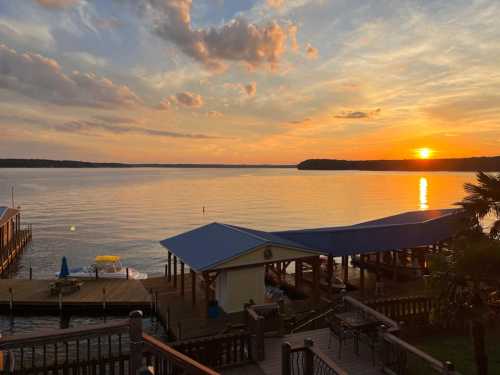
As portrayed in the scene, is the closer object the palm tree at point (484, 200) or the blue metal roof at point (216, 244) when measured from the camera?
the palm tree at point (484, 200)

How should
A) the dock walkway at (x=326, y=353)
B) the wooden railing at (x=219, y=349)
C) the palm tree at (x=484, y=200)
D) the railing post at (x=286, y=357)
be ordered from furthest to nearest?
1. the palm tree at (x=484, y=200)
2. the dock walkway at (x=326, y=353)
3. the wooden railing at (x=219, y=349)
4. the railing post at (x=286, y=357)

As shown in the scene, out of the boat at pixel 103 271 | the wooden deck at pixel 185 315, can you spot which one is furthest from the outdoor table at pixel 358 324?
the boat at pixel 103 271

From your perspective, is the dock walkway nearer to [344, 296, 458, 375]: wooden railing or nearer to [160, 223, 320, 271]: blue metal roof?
[344, 296, 458, 375]: wooden railing

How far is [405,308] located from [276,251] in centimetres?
735

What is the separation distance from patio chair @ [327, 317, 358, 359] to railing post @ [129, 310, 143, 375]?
32.2 ft

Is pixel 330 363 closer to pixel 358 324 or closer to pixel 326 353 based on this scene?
pixel 358 324

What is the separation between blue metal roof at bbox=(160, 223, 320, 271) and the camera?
69.1 ft

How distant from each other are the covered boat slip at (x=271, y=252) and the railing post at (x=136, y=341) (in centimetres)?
1390

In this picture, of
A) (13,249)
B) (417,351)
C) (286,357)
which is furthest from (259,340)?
(13,249)

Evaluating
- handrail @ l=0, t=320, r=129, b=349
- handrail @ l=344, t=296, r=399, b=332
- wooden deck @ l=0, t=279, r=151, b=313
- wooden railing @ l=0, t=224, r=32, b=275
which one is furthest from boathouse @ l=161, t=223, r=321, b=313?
wooden railing @ l=0, t=224, r=32, b=275

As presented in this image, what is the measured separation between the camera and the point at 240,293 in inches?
844

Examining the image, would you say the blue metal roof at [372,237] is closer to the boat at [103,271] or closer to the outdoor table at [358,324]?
the outdoor table at [358,324]

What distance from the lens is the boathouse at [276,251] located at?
21234 mm

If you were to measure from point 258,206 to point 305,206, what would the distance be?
44.0 feet
